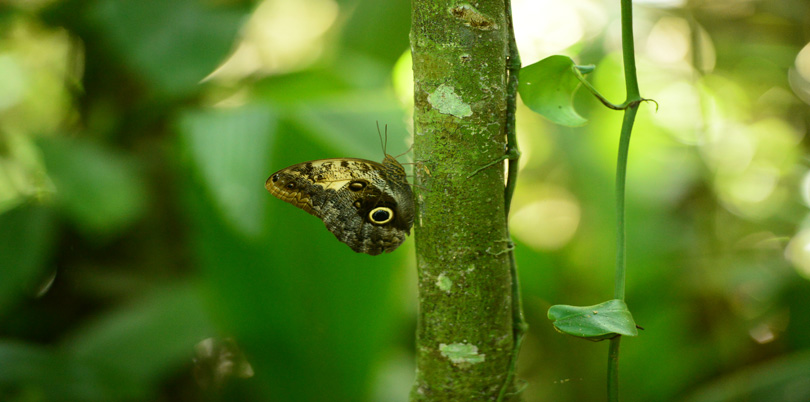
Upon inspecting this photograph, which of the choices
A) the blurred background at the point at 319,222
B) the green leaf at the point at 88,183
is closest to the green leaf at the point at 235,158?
the blurred background at the point at 319,222

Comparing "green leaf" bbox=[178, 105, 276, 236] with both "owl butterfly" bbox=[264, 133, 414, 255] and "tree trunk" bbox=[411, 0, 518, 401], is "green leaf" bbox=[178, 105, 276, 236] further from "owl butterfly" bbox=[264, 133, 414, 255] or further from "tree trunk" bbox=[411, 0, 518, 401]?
"tree trunk" bbox=[411, 0, 518, 401]

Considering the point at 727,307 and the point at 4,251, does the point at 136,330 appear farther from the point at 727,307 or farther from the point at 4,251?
the point at 727,307

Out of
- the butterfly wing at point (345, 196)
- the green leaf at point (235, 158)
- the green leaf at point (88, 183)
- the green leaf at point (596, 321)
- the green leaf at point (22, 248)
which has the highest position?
the green leaf at point (596, 321)

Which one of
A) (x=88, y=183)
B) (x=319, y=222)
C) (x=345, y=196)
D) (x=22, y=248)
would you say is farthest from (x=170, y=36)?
(x=345, y=196)

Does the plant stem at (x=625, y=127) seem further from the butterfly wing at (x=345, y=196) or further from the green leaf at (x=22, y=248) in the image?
the green leaf at (x=22, y=248)

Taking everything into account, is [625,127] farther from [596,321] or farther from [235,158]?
[235,158]

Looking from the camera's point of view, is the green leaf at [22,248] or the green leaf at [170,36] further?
the green leaf at [170,36]
